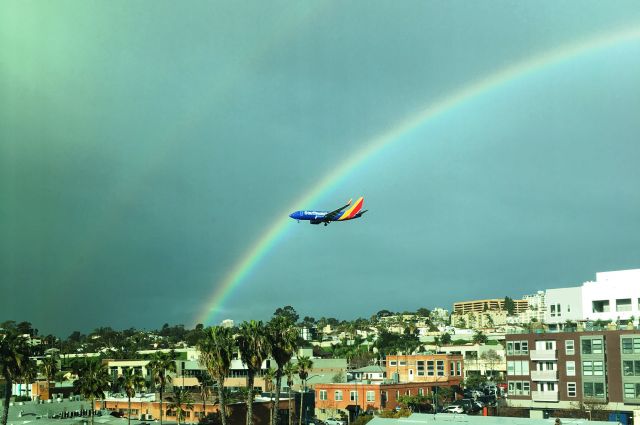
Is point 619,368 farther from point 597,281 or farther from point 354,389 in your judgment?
point 354,389

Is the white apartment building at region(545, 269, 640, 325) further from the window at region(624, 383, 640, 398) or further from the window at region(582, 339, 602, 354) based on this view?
the window at region(624, 383, 640, 398)

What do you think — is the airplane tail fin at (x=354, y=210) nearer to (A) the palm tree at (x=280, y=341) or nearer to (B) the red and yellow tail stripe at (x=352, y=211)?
(B) the red and yellow tail stripe at (x=352, y=211)

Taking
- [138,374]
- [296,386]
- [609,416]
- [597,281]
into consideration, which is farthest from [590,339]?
[296,386]

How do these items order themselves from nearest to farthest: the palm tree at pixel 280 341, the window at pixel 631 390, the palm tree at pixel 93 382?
the palm tree at pixel 280 341, the palm tree at pixel 93 382, the window at pixel 631 390

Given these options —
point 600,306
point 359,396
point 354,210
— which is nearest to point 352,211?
point 354,210

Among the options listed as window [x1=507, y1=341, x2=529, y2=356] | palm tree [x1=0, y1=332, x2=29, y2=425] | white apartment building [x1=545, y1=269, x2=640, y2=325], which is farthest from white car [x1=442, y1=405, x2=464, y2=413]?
palm tree [x1=0, y1=332, x2=29, y2=425]

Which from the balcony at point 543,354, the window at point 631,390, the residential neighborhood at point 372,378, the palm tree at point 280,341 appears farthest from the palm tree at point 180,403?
the window at point 631,390
